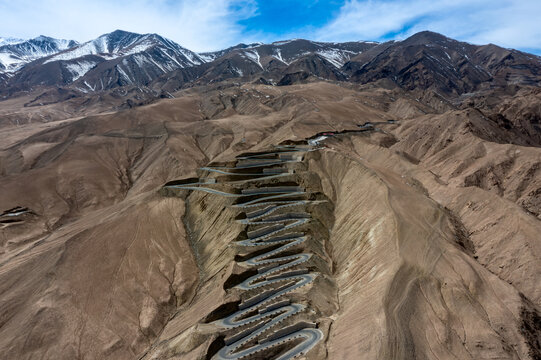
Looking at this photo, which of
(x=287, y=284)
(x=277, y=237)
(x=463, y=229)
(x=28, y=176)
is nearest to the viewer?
(x=287, y=284)

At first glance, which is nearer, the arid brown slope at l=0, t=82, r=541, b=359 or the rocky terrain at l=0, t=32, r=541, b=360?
the rocky terrain at l=0, t=32, r=541, b=360

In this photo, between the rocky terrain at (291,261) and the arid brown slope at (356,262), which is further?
the arid brown slope at (356,262)

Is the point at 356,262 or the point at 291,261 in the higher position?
the point at 291,261

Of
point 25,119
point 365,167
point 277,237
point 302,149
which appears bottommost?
point 277,237

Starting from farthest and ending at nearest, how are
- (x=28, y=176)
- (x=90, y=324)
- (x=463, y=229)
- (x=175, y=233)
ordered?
(x=28, y=176) < (x=175, y=233) < (x=463, y=229) < (x=90, y=324)

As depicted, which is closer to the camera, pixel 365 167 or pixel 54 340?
pixel 54 340

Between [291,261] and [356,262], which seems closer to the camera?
[356,262]

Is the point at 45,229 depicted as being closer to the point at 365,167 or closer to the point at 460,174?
the point at 365,167

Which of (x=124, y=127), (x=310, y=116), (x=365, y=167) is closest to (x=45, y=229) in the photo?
(x=124, y=127)
